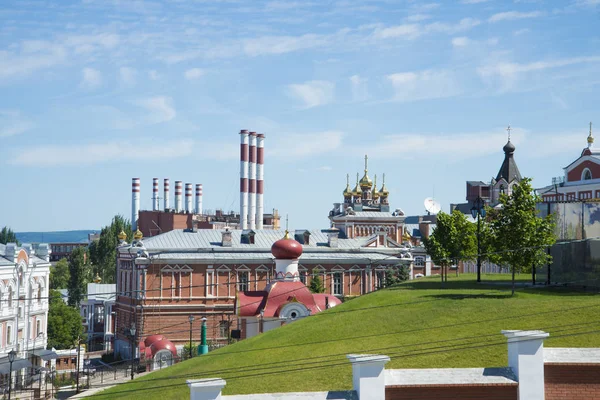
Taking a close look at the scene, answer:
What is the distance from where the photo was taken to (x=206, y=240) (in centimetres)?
7112

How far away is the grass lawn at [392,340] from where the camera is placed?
88.0 ft

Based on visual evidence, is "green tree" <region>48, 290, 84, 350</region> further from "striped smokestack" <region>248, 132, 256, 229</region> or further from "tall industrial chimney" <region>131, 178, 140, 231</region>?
"tall industrial chimney" <region>131, 178, 140, 231</region>

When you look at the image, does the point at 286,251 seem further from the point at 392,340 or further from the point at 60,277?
the point at 60,277

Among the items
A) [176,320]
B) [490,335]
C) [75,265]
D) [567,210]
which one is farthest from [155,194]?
[490,335]

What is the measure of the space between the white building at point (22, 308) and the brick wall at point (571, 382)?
3649 cm

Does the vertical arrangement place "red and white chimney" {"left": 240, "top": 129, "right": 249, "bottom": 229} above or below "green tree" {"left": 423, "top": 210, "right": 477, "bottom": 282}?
above

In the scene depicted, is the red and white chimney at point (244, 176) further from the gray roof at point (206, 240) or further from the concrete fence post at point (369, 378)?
the concrete fence post at point (369, 378)

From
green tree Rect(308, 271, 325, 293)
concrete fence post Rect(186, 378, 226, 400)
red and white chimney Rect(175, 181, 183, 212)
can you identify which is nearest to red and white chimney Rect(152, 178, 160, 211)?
red and white chimney Rect(175, 181, 183, 212)

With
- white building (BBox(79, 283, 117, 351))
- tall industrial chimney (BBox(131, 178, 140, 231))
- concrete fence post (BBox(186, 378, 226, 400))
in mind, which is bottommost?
white building (BBox(79, 283, 117, 351))

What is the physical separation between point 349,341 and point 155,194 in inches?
3275

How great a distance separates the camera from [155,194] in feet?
367

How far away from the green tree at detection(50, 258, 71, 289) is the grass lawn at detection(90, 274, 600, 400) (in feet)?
250

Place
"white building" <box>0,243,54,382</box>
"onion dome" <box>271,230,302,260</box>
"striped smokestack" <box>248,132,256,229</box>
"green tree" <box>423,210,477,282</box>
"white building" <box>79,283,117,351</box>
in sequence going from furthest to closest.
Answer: "striped smokestack" <box>248,132,256,229</box>, "white building" <box>79,283,117,351</box>, "onion dome" <box>271,230,302,260</box>, "green tree" <box>423,210,477,282</box>, "white building" <box>0,243,54,382</box>

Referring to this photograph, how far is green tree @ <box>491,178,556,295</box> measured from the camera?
1473 inches
